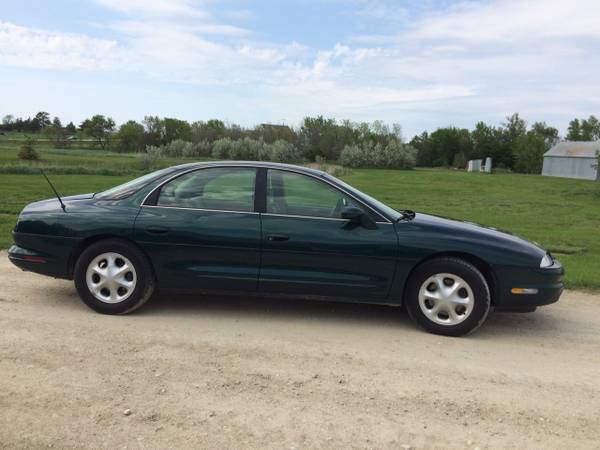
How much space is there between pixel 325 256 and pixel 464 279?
1276 mm

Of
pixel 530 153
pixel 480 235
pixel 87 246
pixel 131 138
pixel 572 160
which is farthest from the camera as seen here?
pixel 530 153

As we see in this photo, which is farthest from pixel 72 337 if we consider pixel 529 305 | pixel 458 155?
pixel 458 155

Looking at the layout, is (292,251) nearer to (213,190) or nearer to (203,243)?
(203,243)

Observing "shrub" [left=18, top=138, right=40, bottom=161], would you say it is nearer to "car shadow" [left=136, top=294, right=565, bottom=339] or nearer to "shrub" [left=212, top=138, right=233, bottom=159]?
"shrub" [left=212, top=138, right=233, bottom=159]

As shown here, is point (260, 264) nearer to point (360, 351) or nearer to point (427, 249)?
point (360, 351)

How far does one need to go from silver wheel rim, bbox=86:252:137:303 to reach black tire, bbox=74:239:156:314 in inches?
1.1

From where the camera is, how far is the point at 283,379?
12.4ft

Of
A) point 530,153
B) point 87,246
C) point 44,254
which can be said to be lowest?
point 44,254

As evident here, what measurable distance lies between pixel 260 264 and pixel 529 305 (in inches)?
99.5

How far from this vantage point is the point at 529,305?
4.91 meters

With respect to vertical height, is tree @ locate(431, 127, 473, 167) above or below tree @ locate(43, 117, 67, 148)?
above

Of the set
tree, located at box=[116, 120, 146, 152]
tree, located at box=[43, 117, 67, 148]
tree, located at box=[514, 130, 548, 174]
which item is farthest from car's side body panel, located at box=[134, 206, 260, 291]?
tree, located at box=[514, 130, 548, 174]

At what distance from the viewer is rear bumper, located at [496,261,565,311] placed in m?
4.86

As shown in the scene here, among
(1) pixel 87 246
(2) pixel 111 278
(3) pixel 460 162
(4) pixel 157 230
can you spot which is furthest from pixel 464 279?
(3) pixel 460 162
